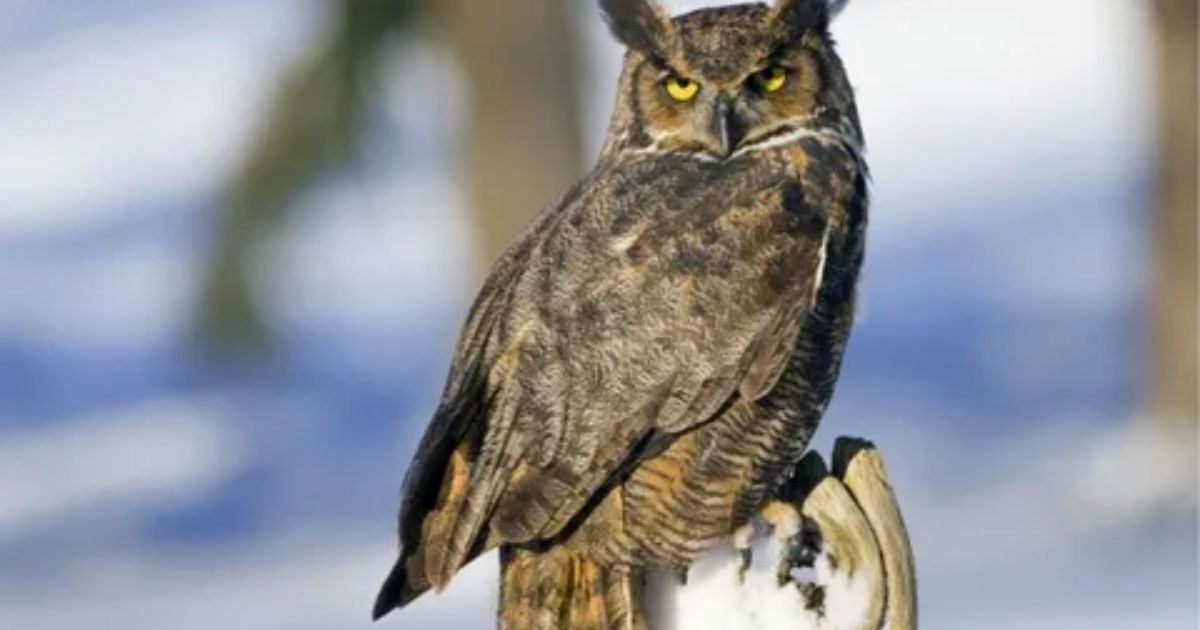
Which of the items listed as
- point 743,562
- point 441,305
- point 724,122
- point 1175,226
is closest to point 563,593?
point 743,562

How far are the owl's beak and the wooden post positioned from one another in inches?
29.6

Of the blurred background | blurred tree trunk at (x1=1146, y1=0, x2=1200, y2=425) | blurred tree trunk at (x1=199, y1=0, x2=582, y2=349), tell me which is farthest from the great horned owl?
blurred tree trunk at (x1=1146, y1=0, x2=1200, y2=425)

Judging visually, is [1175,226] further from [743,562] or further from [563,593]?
[563,593]

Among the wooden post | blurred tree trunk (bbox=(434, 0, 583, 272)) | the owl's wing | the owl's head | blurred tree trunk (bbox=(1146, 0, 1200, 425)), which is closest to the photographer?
the wooden post

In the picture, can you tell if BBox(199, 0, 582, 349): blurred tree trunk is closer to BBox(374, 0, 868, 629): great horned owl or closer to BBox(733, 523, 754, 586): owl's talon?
BBox(374, 0, 868, 629): great horned owl

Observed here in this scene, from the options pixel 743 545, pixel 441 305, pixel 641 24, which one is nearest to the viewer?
pixel 743 545

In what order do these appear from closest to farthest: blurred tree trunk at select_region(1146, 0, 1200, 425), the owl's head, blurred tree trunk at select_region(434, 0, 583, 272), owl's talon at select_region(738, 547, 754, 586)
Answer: owl's talon at select_region(738, 547, 754, 586), the owl's head, blurred tree trunk at select_region(434, 0, 583, 272), blurred tree trunk at select_region(1146, 0, 1200, 425)

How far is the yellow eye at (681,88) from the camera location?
621 cm

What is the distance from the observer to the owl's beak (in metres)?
6.16

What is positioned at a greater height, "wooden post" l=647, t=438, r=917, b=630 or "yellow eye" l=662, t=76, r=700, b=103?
"yellow eye" l=662, t=76, r=700, b=103

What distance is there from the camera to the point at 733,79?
616 cm

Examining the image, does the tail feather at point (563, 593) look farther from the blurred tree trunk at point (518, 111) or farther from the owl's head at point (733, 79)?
the blurred tree trunk at point (518, 111)

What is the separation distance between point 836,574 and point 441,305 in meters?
17.3

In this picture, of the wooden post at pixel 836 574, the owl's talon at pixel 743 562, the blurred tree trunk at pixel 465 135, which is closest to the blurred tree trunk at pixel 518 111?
the blurred tree trunk at pixel 465 135
